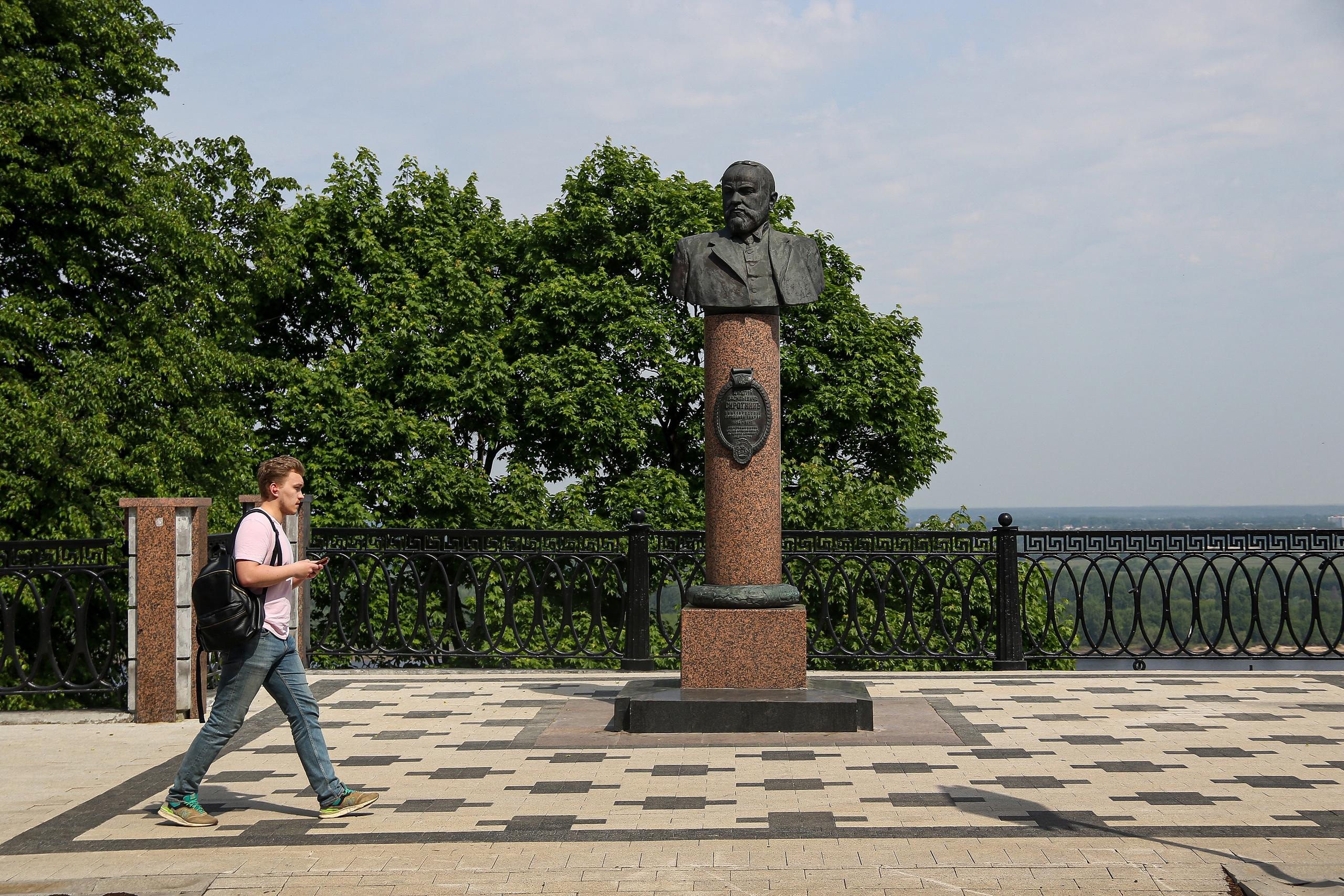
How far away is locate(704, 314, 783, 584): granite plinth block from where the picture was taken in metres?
8.74

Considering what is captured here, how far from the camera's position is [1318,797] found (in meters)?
6.45

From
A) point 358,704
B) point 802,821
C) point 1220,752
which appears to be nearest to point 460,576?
point 358,704

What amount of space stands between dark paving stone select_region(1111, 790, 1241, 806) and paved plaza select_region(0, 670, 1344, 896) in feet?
0.08

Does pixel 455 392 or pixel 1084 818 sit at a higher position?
pixel 455 392

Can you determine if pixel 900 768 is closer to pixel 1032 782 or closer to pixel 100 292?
pixel 1032 782

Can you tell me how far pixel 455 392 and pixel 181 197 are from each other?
6.15 m

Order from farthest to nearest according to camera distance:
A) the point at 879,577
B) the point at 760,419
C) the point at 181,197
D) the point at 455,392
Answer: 1. the point at 455,392
2. the point at 181,197
3. the point at 879,577
4. the point at 760,419

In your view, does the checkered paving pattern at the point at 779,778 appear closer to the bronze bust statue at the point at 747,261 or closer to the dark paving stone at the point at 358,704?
the dark paving stone at the point at 358,704

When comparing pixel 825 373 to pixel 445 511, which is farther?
pixel 825 373

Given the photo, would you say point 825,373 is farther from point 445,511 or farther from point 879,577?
point 879,577

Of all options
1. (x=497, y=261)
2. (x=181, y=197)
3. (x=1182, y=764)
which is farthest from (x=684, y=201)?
(x=1182, y=764)

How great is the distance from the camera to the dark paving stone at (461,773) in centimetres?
721

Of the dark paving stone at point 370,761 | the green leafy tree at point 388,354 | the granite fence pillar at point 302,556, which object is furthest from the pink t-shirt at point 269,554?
the green leafy tree at point 388,354

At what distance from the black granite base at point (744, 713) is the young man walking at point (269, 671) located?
262 cm
